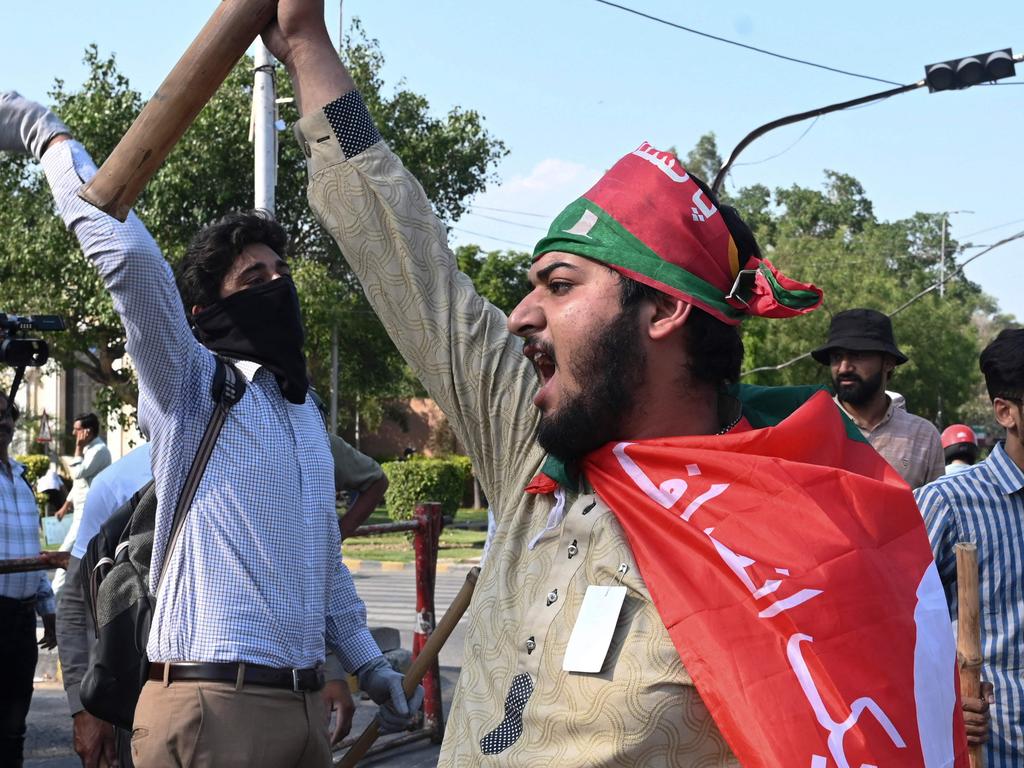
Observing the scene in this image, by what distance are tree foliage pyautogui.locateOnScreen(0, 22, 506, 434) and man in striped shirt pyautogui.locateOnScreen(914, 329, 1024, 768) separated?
1928 cm

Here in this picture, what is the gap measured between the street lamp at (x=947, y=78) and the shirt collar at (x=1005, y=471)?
10.2 meters

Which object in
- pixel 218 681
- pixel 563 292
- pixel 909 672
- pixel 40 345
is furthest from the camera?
pixel 40 345

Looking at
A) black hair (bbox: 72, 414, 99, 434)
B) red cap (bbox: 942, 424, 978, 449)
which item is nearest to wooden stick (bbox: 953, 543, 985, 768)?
red cap (bbox: 942, 424, 978, 449)

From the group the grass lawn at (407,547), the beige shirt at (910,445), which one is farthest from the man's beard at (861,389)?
the grass lawn at (407,547)

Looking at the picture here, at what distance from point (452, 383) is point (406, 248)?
24 centimetres

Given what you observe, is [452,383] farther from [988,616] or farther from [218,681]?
Result: [988,616]

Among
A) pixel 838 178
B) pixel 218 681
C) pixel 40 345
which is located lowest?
pixel 218 681

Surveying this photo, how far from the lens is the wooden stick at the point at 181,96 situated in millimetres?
2033

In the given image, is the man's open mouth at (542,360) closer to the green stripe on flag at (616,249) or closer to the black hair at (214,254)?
the green stripe on flag at (616,249)

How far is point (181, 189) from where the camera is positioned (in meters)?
23.4

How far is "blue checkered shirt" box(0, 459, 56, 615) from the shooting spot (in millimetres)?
6266

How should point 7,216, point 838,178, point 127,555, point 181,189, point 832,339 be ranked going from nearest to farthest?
point 127,555, point 832,339, point 181,189, point 7,216, point 838,178

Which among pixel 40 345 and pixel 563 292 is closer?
pixel 563 292

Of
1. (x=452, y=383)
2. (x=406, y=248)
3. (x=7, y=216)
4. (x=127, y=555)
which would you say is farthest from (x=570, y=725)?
(x=7, y=216)
